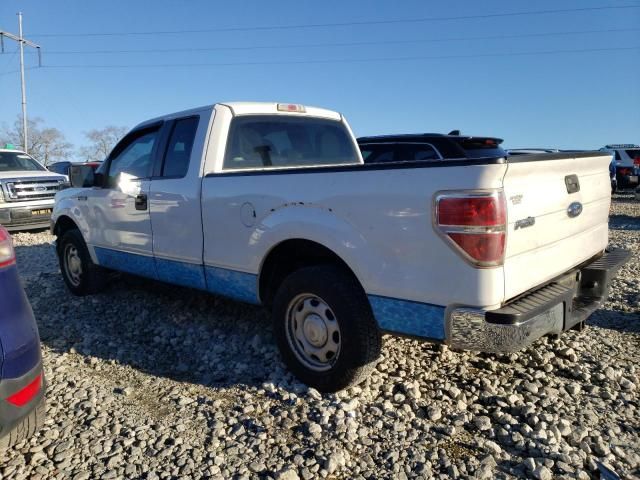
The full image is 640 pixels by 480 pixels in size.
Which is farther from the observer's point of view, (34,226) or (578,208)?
(34,226)

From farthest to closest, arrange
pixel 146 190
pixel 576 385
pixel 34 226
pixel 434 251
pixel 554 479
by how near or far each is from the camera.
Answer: pixel 34 226, pixel 146 190, pixel 576 385, pixel 434 251, pixel 554 479

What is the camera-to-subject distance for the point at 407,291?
2719mm

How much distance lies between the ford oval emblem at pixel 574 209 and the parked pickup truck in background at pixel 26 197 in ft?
31.7

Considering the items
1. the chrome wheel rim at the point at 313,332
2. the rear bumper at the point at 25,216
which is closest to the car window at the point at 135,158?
the chrome wheel rim at the point at 313,332

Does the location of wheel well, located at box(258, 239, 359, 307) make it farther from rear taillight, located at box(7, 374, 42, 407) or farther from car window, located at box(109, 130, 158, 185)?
car window, located at box(109, 130, 158, 185)

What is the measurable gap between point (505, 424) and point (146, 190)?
3.39 m

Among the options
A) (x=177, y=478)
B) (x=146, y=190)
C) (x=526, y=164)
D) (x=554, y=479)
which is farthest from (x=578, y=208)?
(x=146, y=190)

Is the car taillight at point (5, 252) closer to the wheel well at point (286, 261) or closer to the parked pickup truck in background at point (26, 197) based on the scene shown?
the wheel well at point (286, 261)

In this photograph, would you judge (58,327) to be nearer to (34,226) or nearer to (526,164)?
(526,164)

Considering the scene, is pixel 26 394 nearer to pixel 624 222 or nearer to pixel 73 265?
pixel 73 265

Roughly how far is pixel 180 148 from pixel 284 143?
90 cm

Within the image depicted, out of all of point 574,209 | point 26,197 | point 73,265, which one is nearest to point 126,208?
point 73,265

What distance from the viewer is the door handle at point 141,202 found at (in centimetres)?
443

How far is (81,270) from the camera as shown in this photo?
5.55 m
